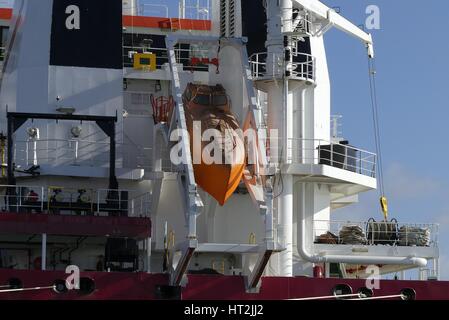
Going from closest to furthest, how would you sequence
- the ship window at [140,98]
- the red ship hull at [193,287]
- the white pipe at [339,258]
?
the red ship hull at [193,287] < the white pipe at [339,258] < the ship window at [140,98]

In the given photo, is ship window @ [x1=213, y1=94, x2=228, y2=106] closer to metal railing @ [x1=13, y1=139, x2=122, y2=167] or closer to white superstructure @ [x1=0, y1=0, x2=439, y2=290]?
white superstructure @ [x1=0, y1=0, x2=439, y2=290]

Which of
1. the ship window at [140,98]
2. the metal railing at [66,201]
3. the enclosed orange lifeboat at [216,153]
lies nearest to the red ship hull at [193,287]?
the metal railing at [66,201]

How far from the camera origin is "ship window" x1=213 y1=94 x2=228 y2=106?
4706 cm

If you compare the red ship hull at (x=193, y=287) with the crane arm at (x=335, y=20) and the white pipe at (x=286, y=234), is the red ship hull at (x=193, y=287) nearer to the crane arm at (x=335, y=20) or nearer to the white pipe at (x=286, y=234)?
the white pipe at (x=286, y=234)

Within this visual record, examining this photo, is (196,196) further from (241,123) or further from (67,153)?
(67,153)

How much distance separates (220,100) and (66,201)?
4.90 m

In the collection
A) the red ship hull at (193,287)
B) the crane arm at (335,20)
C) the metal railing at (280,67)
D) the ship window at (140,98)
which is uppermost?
the crane arm at (335,20)

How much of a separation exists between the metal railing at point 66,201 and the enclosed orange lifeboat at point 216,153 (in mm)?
2131

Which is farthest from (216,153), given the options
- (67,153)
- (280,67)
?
(67,153)

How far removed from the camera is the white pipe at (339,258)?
45531 millimetres

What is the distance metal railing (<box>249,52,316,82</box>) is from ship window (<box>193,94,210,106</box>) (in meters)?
1.36

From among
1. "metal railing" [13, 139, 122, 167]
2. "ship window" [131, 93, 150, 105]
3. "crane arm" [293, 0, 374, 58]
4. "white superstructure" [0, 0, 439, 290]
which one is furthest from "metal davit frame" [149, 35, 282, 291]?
"ship window" [131, 93, 150, 105]

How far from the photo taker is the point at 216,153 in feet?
147
